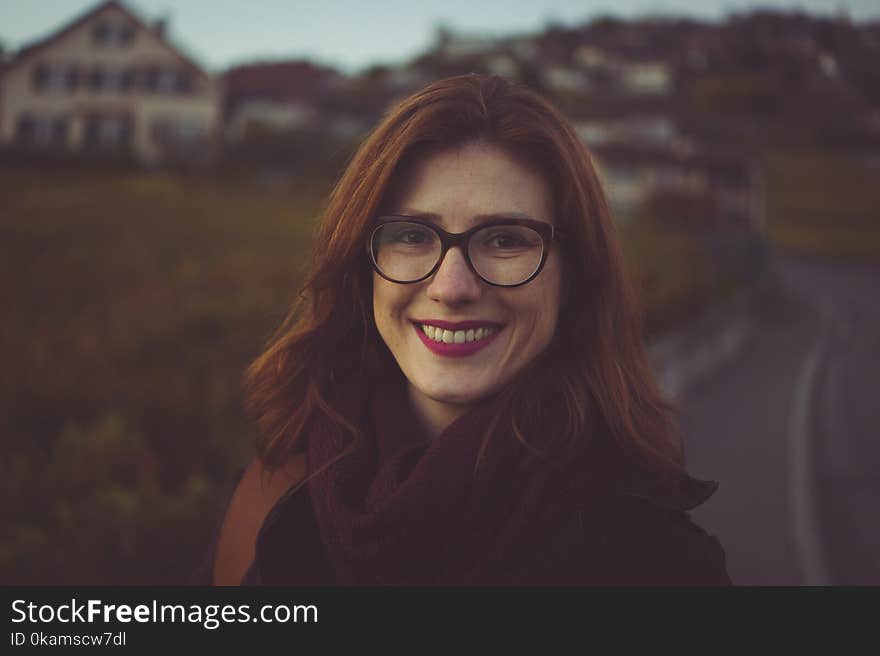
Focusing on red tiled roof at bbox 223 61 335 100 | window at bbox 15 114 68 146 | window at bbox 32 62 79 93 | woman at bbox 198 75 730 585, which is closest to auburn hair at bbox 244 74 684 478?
woman at bbox 198 75 730 585

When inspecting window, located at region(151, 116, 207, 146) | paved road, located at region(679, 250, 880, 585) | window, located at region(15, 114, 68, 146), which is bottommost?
paved road, located at region(679, 250, 880, 585)

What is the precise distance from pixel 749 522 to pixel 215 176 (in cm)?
713

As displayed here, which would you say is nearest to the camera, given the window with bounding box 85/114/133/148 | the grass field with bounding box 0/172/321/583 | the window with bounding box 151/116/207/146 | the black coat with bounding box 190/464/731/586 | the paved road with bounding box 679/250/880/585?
the black coat with bounding box 190/464/731/586

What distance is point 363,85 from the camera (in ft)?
31.3

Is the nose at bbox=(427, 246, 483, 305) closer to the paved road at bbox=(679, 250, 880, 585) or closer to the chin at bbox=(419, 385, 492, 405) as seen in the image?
the chin at bbox=(419, 385, 492, 405)

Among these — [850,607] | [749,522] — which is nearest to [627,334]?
[850,607]

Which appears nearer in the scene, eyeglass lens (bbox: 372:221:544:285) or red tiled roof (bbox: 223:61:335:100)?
eyeglass lens (bbox: 372:221:544:285)

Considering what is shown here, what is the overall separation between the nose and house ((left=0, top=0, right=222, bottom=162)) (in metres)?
2.49

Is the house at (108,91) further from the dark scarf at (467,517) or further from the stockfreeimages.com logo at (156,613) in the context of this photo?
the dark scarf at (467,517)

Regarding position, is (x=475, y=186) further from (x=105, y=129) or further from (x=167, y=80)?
(x=167, y=80)

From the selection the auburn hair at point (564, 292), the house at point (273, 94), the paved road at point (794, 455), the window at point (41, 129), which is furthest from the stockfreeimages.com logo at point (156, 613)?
the house at point (273, 94)

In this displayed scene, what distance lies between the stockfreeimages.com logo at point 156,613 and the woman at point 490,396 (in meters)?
0.10

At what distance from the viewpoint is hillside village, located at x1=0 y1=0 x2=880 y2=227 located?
3709mm

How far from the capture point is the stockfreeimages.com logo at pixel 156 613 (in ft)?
4.62
